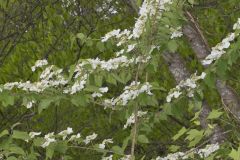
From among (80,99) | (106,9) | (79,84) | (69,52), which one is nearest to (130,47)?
(79,84)

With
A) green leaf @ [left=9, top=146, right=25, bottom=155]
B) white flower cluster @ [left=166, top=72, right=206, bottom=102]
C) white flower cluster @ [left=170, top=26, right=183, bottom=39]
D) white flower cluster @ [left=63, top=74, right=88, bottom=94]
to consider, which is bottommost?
green leaf @ [left=9, top=146, right=25, bottom=155]

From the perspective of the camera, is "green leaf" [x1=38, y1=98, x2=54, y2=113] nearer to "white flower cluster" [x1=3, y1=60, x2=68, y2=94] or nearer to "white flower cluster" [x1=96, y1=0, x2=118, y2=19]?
"white flower cluster" [x1=3, y1=60, x2=68, y2=94]

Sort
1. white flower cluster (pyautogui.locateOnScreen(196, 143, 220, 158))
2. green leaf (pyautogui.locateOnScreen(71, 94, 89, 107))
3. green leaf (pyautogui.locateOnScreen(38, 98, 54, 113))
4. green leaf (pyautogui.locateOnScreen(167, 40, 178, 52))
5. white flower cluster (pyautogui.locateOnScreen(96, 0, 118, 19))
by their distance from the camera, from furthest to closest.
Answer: white flower cluster (pyautogui.locateOnScreen(96, 0, 118, 19)) < white flower cluster (pyautogui.locateOnScreen(196, 143, 220, 158)) < green leaf (pyautogui.locateOnScreen(71, 94, 89, 107)) < green leaf (pyautogui.locateOnScreen(38, 98, 54, 113)) < green leaf (pyautogui.locateOnScreen(167, 40, 178, 52))

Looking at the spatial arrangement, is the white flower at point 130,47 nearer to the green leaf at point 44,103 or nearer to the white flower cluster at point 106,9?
the green leaf at point 44,103

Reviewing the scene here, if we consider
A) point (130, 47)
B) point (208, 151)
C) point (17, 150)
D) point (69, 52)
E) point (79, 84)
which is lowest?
point (208, 151)

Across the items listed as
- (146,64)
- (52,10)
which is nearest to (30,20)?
(52,10)

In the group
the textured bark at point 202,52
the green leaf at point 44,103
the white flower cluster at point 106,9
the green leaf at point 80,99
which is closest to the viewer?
the green leaf at point 44,103

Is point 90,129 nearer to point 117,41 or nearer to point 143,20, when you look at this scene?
point 117,41

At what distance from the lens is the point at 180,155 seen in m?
4.08

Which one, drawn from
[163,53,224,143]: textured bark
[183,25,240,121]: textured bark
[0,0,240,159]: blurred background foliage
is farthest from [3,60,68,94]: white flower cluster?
[0,0,240,159]: blurred background foliage

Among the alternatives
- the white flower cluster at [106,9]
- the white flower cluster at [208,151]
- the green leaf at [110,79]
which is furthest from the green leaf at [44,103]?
the white flower cluster at [106,9]

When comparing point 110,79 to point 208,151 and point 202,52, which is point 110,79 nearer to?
point 208,151

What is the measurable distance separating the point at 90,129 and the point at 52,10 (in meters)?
1.69

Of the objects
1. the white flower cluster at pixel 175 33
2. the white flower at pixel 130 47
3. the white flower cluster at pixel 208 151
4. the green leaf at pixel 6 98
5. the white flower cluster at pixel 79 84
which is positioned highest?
the white flower cluster at pixel 175 33
